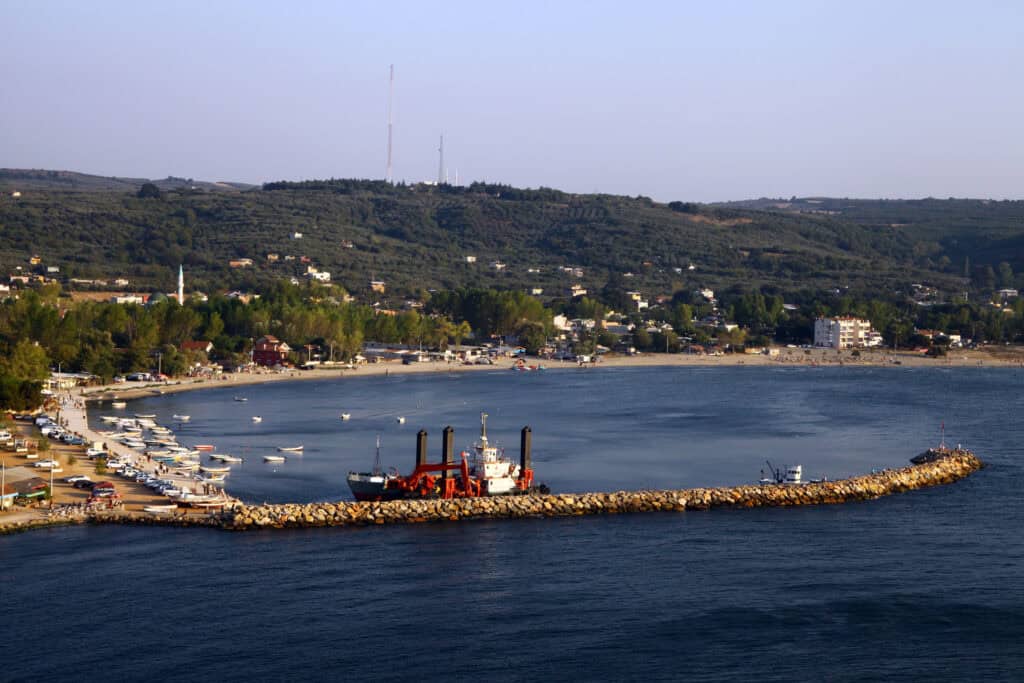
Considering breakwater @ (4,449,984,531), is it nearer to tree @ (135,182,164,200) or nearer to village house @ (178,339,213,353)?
village house @ (178,339,213,353)

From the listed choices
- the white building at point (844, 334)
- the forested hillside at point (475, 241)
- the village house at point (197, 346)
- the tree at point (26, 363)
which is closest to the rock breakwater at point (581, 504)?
the tree at point (26, 363)

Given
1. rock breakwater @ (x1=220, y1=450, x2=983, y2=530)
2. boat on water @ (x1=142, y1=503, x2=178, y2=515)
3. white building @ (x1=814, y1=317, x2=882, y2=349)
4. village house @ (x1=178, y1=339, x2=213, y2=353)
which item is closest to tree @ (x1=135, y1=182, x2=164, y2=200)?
white building @ (x1=814, y1=317, x2=882, y2=349)

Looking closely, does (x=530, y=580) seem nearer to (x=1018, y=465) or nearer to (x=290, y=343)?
(x=1018, y=465)

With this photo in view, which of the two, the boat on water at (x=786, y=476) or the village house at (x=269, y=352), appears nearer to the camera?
the boat on water at (x=786, y=476)

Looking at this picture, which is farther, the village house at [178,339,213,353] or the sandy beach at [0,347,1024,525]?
the village house at [178,339,213,353]

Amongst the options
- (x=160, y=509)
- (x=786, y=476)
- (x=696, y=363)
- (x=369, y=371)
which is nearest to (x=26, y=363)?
(x=160, y=509)

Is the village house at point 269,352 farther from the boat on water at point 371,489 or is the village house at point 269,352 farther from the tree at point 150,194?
the tree at point 150,194
